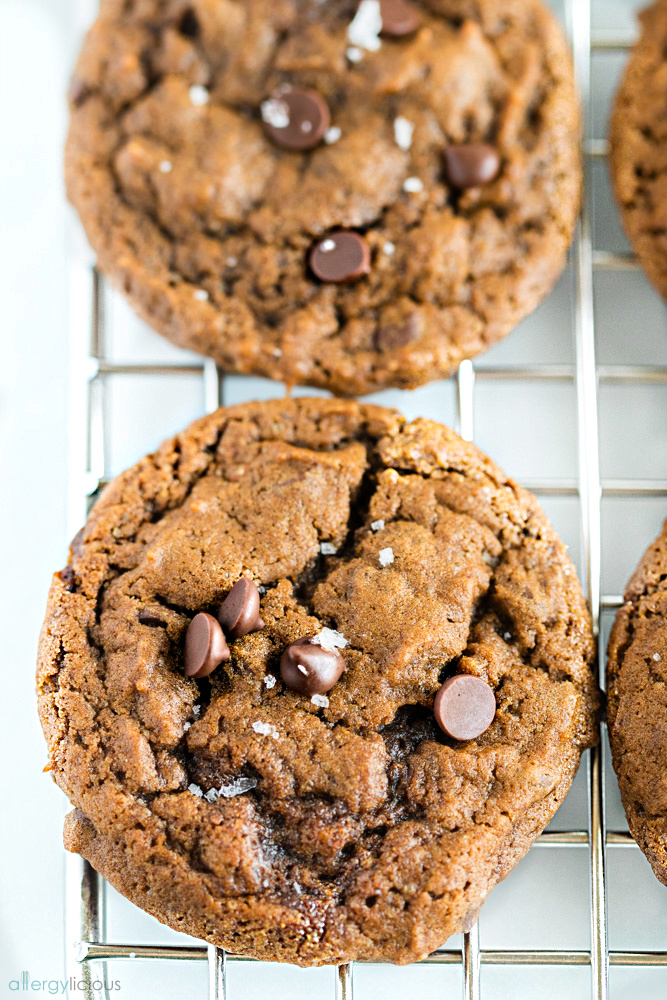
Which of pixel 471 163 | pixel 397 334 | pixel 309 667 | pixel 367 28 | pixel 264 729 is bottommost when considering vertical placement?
pixel 264 729

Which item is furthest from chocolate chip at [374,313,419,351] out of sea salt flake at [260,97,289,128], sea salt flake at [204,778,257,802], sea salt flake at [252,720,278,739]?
sea salt flake at [204,778,257,802]

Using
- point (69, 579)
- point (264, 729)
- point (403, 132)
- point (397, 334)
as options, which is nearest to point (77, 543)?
point (69, 579)

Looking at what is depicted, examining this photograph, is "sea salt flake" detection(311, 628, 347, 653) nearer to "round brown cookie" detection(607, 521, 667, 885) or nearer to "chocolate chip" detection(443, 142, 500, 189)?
"round brown cookie" detection(607, 521, 667, 885)

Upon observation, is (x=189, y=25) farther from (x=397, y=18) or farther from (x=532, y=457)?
(x=532, y=457)

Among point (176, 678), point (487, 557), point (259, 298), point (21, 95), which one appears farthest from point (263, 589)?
point (21, 95)

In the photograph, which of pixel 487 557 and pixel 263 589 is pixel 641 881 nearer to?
pixel 487 557
